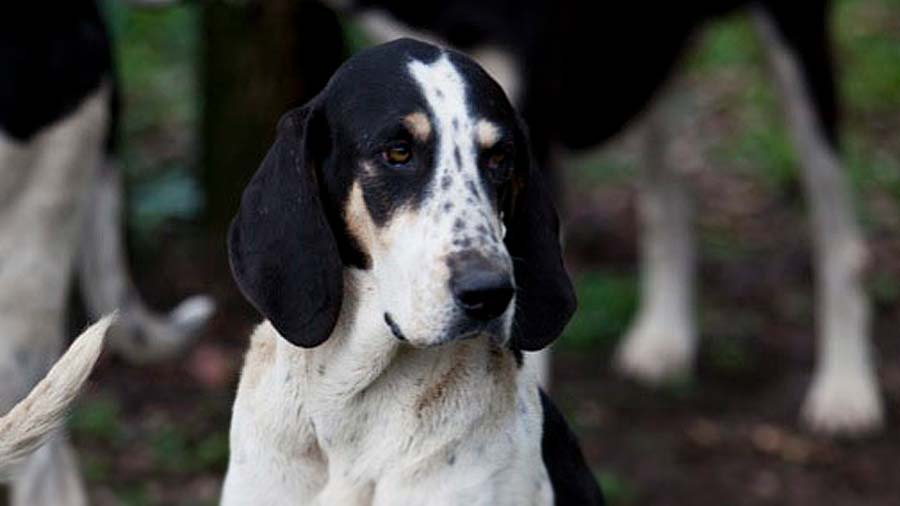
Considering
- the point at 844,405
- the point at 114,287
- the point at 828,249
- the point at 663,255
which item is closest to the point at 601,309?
the point at 663,255

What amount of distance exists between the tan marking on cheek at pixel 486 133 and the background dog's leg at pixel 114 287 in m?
1.91

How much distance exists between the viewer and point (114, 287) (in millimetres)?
5809

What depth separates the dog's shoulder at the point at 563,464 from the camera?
4434 millimetres

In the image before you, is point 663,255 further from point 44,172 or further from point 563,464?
point 563,464

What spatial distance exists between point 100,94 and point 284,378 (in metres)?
1.48

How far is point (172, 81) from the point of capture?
9945 millimetres

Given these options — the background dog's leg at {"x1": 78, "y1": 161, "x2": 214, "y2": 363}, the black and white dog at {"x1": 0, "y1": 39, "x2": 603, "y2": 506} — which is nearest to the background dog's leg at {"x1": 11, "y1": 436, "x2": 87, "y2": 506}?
the background dog's leg at {"x1": 78, "y1": 161, "x2": 214, "y2": 363}

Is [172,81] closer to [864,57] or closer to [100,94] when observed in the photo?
[864,57]

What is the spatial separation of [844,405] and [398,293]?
3.72 metres

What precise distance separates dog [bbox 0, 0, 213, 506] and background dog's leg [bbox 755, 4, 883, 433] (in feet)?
7.73

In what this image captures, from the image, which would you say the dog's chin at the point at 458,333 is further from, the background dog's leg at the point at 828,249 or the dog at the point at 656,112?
the background dog's leg at the point at 828,249

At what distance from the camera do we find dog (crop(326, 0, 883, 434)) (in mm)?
6145

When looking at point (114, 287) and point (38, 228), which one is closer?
point (38, 228)

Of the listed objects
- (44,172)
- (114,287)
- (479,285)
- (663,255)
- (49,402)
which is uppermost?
(479,285)
